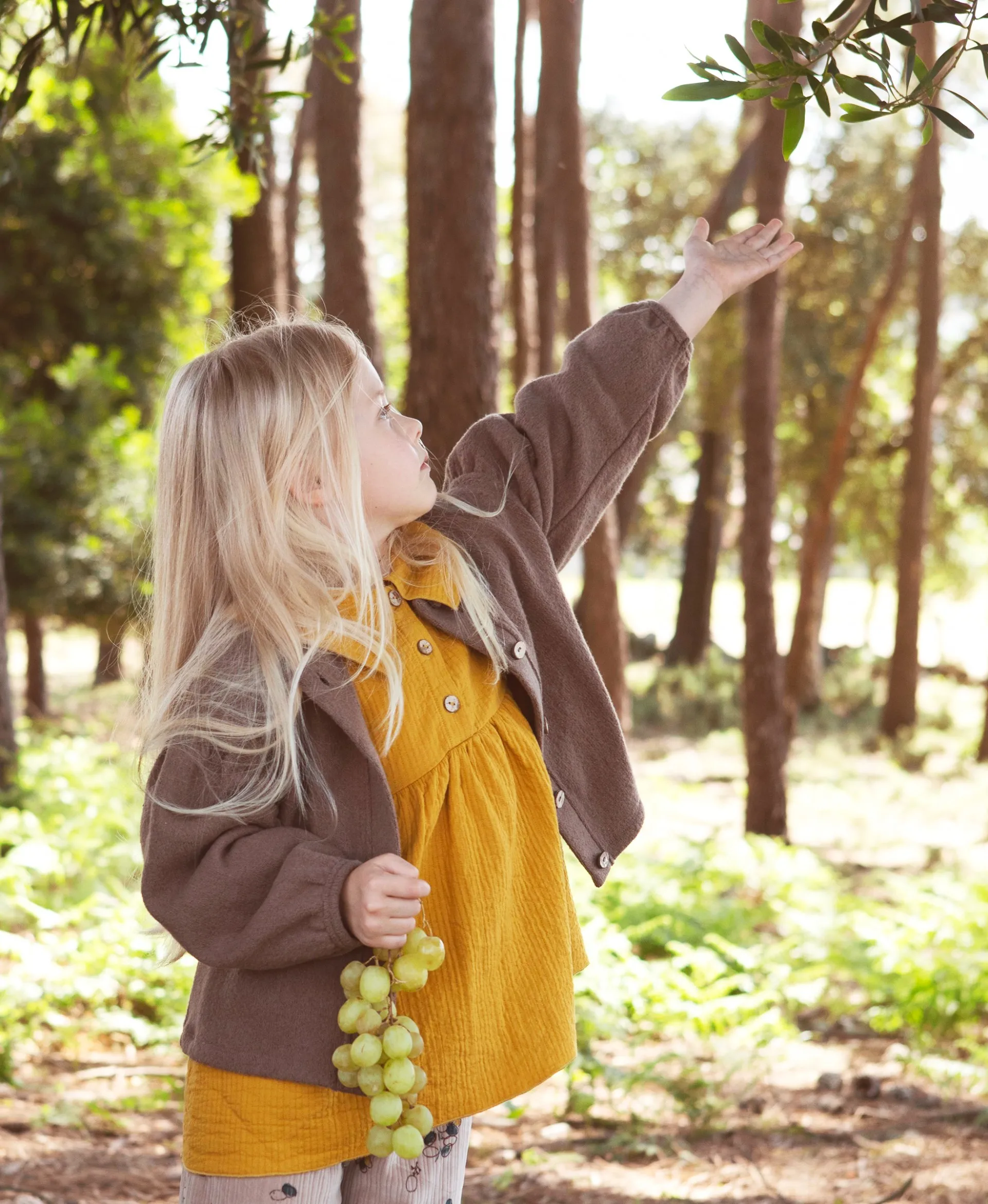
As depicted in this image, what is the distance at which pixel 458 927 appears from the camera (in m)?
1.85

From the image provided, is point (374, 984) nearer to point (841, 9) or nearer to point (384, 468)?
point (384, 468)

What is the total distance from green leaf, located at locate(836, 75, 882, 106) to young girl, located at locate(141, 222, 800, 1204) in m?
0.58

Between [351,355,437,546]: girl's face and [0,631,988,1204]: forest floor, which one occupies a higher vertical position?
[351,355,437,546]: girl's face

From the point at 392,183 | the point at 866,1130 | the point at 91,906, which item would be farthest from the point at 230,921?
the point at 392,183

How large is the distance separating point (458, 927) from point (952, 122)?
1.35 metres

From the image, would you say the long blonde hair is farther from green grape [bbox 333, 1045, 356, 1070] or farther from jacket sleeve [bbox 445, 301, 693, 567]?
green grape [bbox 333, 1045, 356, 1070]

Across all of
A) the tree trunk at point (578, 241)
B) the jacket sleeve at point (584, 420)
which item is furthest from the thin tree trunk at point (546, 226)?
the jacket sleeve at point (584, 420)

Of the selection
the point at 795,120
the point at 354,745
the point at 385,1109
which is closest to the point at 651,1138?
the point at 385,1109

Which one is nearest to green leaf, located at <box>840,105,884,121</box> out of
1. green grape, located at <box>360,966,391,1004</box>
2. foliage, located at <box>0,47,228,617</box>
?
green grape, located at <box>360,966,391,1004</box>

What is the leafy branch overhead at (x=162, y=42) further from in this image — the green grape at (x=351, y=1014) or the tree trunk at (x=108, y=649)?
the tree trunk at (x=108, y=649)

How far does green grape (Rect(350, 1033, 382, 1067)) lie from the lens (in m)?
1.64

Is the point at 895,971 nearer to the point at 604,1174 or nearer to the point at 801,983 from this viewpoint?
the point at 801,983

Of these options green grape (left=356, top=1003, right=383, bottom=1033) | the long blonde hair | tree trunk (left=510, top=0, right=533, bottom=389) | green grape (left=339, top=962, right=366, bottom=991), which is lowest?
green grape (left=356, top=1003, right=383, bottom=1033)

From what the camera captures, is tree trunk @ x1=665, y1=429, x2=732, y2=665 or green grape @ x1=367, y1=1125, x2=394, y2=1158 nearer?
green grape @ x1=367, y1=1125, x2=394, y2=1158
